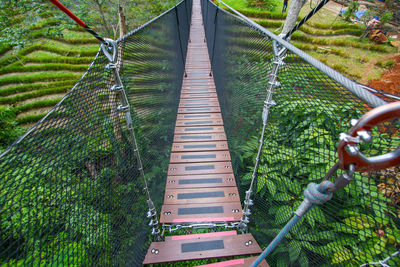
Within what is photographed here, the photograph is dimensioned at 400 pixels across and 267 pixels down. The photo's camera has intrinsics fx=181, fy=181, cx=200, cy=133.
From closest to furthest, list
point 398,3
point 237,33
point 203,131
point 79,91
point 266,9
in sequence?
point 79,91 < point 237,33 < point 203,131 < point 398,3 < point 266,9

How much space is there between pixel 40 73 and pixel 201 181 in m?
15.2

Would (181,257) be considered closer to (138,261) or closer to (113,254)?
(138,261)

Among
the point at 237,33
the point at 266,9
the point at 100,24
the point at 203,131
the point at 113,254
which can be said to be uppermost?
the point at 266,9

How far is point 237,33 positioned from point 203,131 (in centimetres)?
148

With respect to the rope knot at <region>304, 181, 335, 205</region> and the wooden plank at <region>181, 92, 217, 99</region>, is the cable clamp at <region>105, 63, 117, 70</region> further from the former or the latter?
the wooden plank at <region>181, 92, 217, 99</region>

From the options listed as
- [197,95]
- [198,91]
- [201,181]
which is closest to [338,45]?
[198,91]

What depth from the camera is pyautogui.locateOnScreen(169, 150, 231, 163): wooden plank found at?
2.50m

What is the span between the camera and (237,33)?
6.60ft

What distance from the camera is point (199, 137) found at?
2854mm

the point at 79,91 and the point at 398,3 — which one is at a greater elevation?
the point at 398,3

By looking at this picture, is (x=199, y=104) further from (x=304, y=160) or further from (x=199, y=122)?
(x=304, y=160)

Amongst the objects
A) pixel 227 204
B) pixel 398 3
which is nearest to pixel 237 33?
pixel 227 204

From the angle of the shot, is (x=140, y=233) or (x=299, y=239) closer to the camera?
(x=299, y=239)

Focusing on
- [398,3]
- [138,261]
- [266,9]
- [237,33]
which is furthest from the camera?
[266,9]
